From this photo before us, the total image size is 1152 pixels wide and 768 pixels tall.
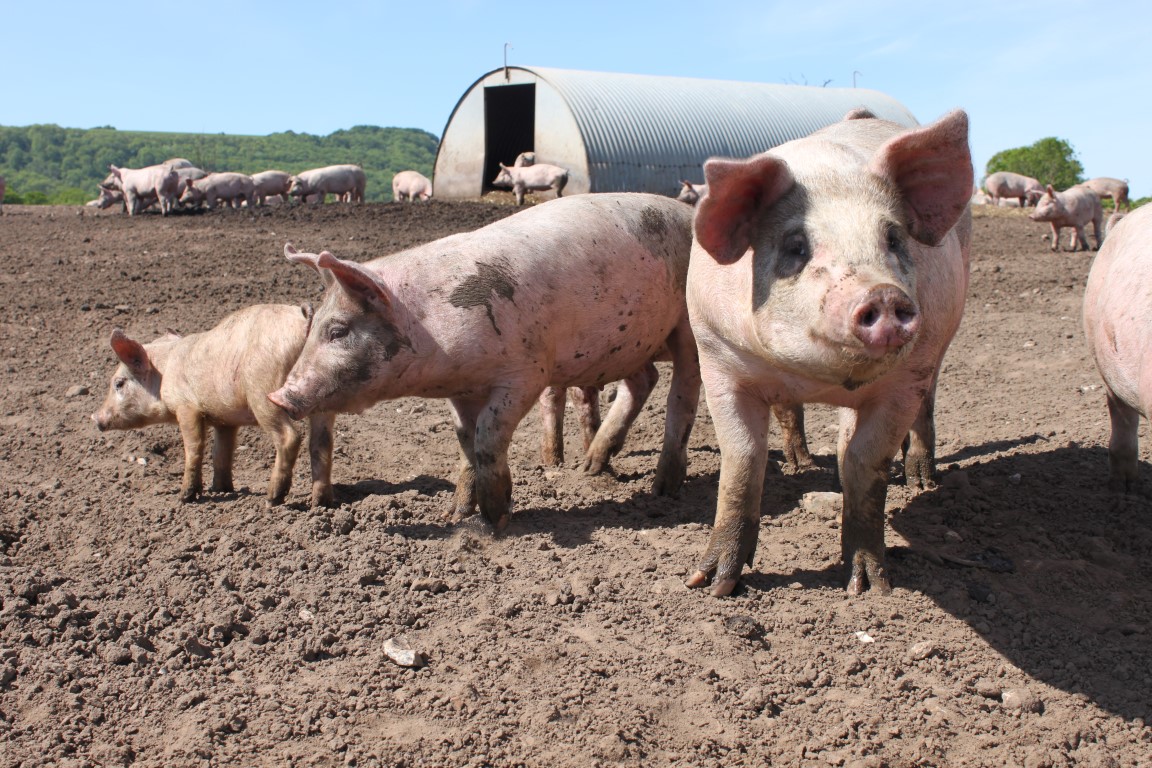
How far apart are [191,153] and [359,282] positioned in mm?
84181

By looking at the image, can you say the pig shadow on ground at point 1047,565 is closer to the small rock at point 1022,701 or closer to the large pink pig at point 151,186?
the small rock at point 1022,701

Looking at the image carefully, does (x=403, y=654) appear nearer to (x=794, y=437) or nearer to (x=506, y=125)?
(x=794, y=437)

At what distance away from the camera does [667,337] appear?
6203 mm

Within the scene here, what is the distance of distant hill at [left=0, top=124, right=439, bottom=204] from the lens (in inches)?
2800

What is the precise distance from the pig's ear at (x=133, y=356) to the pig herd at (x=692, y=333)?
0.01 m

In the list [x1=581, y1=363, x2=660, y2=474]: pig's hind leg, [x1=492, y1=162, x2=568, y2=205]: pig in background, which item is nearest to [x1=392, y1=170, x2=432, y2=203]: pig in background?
[x1=492, y1=162, x2=568, y2=205]: pig in background

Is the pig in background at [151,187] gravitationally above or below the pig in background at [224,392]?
above

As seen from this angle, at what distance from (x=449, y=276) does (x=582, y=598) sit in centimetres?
176

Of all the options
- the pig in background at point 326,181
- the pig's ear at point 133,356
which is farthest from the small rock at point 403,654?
the pig in background at point 326,181

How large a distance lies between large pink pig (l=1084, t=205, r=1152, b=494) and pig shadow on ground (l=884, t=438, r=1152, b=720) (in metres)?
0.24

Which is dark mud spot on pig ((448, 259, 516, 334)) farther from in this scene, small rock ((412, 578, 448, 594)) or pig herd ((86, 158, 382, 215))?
pig herd ((86, 158, 382, 215))

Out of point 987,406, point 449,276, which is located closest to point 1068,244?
point 987,406

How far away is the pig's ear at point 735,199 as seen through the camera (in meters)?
3.70

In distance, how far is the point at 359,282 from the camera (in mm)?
5059
